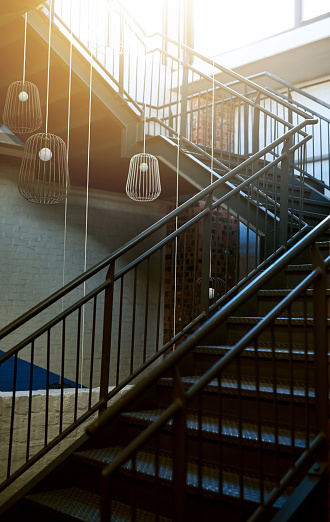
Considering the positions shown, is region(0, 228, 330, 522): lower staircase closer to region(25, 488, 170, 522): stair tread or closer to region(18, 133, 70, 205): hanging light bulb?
region(25, 488, 170, 522): stair tread

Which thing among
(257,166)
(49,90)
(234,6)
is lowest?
(257,166)

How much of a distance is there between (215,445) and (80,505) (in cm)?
70

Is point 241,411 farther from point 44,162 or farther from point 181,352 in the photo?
point 44,162

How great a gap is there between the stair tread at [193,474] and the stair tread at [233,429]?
15cm

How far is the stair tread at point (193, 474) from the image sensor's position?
2.49 meters

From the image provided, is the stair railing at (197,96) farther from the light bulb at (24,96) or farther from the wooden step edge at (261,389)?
the wooden step edge at (261,389)

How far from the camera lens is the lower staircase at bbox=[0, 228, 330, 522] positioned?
6.53 ft

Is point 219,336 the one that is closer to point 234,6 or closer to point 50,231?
point 50,231

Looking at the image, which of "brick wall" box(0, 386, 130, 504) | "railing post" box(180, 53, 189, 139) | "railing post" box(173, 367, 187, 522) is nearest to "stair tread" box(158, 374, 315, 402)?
"brick wall" box(0, 386, 130, 504)

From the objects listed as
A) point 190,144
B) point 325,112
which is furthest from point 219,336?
point 325,112

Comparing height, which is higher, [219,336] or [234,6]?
[234,6]

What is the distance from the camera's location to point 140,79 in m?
9.14

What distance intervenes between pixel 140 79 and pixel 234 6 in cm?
170

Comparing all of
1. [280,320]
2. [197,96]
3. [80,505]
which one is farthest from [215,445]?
[197,96]
